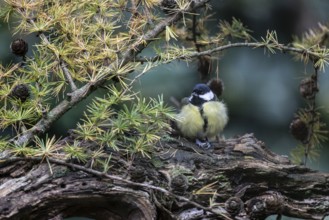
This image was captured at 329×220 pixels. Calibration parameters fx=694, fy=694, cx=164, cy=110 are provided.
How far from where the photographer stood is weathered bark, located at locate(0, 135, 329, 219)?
4.92ft

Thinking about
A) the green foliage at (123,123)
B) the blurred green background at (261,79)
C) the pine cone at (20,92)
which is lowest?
the pine cone at (20,92)

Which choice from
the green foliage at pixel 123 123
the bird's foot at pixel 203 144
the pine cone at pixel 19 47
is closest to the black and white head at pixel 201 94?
the bird's foot at pixel 203 144

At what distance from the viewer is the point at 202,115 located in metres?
2.04

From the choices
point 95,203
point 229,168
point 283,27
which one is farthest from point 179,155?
point 283,27

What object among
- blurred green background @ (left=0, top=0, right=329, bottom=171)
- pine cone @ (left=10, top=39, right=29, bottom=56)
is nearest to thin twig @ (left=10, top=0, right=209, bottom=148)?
pine cone @ (left=10, top=39, right=29, bottom=56)

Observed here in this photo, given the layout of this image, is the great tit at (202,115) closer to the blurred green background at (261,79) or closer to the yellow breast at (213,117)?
the yellow breast at (213,117)

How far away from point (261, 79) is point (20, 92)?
129cm

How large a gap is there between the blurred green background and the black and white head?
0.47 meters

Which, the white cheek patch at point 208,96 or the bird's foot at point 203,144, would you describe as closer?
the bird's foot at point 203,144

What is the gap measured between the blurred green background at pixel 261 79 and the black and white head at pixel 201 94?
47cm

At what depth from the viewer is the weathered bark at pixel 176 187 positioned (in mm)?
1500

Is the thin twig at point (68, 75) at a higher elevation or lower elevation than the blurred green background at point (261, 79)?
lower

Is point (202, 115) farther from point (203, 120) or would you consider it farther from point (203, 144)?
point (203, 144)

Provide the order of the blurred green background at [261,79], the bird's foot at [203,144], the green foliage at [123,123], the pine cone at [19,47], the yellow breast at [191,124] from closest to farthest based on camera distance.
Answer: the green foliage at [123,123], the pine cone at [19,47], the bird's foot at [203,144], the yellow breast at [191,124], the blurred green background at [261,79]
